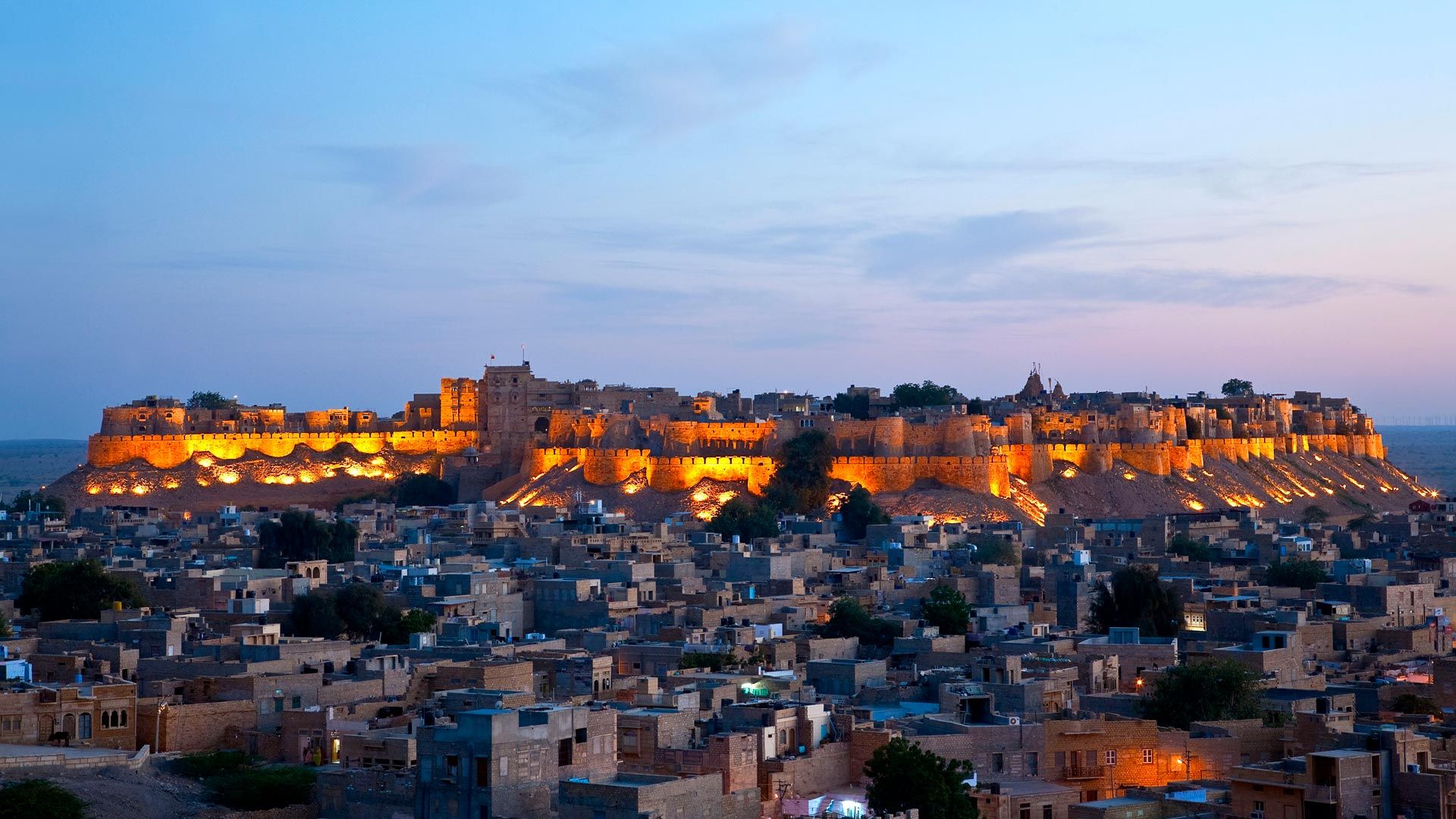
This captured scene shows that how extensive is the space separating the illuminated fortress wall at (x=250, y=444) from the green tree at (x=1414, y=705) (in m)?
63.6

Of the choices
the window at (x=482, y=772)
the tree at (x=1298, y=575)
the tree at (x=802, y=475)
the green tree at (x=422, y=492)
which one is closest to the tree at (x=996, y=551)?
the tree at (x=1298, y=575)

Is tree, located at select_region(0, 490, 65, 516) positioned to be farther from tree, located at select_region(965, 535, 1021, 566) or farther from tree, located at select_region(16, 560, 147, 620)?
tree, located at select_region(16, 560, 147, 620)

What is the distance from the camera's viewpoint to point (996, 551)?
44.8 m

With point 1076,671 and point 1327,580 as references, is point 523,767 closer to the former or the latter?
point 1076,671

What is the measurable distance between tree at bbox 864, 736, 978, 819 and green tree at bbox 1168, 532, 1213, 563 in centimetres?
2438

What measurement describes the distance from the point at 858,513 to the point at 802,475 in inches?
301

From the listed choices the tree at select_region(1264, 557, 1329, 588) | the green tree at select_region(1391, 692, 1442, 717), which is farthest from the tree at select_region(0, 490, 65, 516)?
the green tree at select_region(1391, 692, 1442, 717)

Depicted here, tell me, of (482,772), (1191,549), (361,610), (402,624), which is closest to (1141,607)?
(402,624)

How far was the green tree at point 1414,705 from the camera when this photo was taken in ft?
80.7

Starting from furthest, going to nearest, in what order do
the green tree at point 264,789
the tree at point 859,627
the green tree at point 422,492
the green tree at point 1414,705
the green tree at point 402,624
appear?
the green tree at point 422,492 → the tree at point 859,627 → the green tree at point 402,624 → the green tree at point 1414,705 → the green tree at point 264,789

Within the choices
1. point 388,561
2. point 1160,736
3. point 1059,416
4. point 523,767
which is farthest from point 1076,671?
point 1059,416

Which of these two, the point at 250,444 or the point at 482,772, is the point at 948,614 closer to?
the point at 482,772

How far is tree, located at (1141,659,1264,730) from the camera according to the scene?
23875 mm

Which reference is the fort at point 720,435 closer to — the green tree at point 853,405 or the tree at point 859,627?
the green tree at point 853,405
